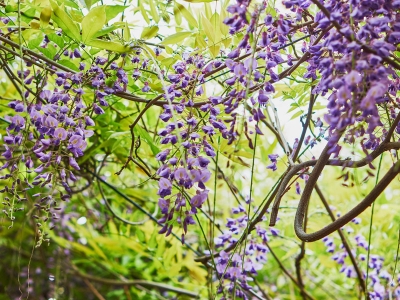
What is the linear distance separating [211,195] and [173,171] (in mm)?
828

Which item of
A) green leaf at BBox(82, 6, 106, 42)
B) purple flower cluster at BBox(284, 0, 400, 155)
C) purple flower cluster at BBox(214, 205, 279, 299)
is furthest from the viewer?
purple flower cluster at BBox(214, 205, 279, 299)

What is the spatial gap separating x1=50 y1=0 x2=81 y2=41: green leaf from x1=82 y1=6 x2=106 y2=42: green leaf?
1 centimetres

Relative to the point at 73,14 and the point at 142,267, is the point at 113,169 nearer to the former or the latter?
the point at 142,267

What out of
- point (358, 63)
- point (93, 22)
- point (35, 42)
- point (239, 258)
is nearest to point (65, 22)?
point (93, 22)

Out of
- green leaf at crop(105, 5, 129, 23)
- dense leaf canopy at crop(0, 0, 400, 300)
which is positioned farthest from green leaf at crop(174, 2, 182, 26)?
green leaf at crop(105, 5, 129, 23)

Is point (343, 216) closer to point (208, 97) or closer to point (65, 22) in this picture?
point (208, 97)

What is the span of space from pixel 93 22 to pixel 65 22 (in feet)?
0.13

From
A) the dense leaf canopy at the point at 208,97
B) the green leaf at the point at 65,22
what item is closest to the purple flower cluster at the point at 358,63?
the dense leaf canopy at the point at 208,97

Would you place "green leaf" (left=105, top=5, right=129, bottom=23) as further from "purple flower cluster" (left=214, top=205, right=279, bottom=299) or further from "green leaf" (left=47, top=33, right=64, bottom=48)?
"purple flower cluster" (left=214, top=205, right=279, bottom=299)

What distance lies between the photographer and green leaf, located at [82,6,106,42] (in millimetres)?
704

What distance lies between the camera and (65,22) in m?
0.72

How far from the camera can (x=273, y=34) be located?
2.19ft

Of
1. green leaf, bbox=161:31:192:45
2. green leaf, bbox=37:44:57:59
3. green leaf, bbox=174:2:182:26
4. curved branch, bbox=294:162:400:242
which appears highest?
green leaf, bbox=174:2:182:26

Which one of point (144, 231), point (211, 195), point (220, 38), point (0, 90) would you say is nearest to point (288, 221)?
point (211, 195)
